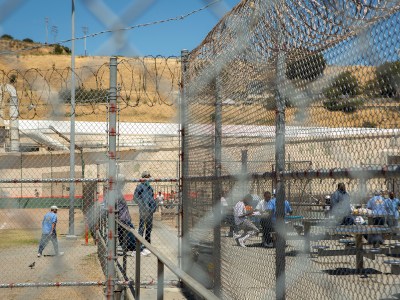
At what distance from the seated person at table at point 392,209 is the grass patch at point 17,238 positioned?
1390 centimetres

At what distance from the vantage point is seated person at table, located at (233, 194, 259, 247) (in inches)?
207

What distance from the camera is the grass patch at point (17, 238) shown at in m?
16.7

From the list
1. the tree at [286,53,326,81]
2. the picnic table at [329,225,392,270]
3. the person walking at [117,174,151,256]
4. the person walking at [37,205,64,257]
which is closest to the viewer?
the picnic table at [329,225,392,270]

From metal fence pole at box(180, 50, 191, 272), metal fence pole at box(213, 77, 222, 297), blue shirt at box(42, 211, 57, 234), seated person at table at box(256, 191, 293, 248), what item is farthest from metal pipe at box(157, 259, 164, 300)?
blue shirt at box(42, 211, 57, 234)

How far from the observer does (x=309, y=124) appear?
373 centimetres

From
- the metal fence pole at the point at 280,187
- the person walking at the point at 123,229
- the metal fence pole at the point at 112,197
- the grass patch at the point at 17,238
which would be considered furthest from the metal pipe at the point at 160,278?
the grass patch at the point at 17,238

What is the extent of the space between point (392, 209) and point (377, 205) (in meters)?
0.17

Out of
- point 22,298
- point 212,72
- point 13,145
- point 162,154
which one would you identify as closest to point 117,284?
point 22,298

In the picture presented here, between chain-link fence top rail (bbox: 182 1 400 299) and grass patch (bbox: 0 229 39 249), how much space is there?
11086mm

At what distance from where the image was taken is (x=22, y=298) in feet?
30.1

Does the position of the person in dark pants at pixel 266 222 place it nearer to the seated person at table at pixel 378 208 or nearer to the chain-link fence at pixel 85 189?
→ the seated person at table at pixel 378 208

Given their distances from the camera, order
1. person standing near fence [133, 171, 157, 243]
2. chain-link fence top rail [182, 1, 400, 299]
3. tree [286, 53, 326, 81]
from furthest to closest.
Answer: person standing near fence [133, 171, 157, 243]
tree [286, 53, 326, 81]
chain-link fence top rail [182, 1, 400, 299]

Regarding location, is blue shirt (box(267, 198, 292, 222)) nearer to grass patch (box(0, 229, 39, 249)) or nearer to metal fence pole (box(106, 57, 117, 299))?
metal fence pole (box(106, 57, 117, 299))

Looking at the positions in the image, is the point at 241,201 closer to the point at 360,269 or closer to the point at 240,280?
the point at 240,280
